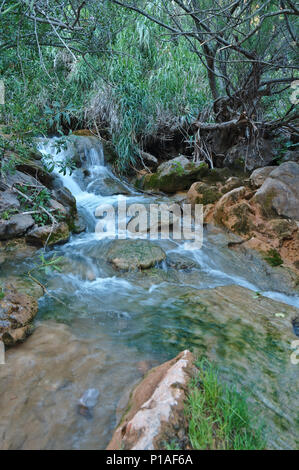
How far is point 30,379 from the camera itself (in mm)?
1943

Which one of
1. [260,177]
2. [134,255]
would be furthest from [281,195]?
[134,255]

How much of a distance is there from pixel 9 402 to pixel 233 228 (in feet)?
13.6

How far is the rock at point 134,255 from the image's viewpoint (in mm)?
4082

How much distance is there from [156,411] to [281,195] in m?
4.43

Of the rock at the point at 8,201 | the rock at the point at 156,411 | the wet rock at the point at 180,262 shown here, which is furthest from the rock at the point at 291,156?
the rock at the point at 156,411

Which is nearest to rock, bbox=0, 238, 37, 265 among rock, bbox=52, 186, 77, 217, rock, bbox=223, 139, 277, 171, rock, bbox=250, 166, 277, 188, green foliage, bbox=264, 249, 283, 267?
rock, bbox=52, 186, 77, 217

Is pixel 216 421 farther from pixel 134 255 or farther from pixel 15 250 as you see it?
pixel 15 250

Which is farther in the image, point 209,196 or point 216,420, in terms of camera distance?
point 209,196

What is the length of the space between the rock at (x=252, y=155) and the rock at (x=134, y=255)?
431 cm

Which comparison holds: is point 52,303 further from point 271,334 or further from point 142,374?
point 271,334

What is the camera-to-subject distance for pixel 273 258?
4344 mm

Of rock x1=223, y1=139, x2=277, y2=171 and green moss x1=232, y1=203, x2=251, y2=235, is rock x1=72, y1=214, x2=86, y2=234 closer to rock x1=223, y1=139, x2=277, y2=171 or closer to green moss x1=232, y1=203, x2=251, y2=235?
green moss x1=232, y1=203, x2=251, y2=235

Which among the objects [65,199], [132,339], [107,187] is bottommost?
[132,339]

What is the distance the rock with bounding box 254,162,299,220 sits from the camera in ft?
15.7
